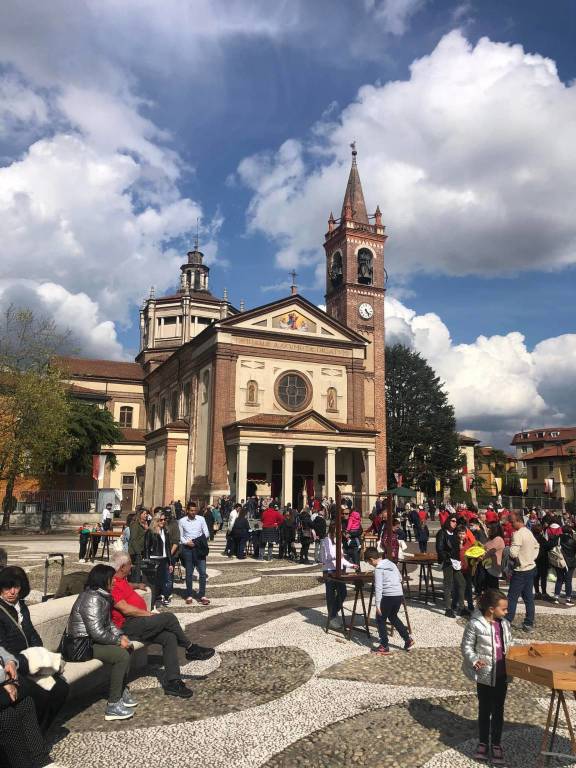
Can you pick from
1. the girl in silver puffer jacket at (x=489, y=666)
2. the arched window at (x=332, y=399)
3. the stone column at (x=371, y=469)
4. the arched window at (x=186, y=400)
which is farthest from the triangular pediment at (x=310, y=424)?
the girl in silver puffer jacket at (x=489, y=666)

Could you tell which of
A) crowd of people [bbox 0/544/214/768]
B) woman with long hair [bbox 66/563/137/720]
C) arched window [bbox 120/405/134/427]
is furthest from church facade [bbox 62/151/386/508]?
woman with long hair [bbox 66/563/137/720]

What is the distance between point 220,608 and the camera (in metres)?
10.7

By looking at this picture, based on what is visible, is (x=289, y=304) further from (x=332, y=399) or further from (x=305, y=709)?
(x=305, y=709)

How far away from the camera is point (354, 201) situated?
50875mm

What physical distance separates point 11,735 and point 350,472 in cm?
3649

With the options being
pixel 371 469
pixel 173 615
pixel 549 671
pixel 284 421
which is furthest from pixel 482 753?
pixel 371 469

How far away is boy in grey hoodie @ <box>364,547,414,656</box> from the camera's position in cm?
779

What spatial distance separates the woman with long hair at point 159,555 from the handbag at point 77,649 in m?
4.55

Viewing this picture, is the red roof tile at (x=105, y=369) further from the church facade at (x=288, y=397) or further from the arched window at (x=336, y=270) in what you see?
the arched window at (x=336, y=270)

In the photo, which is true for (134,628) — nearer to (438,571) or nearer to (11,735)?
(11,735)

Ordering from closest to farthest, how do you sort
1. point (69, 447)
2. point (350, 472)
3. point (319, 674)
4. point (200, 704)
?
point (200, 704), point (319, 674), point (69, 447), point (350, 472)

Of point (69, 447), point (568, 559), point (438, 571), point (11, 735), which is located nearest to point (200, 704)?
point (11, 735)

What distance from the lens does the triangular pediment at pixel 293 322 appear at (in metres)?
38.5

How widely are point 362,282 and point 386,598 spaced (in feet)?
139
